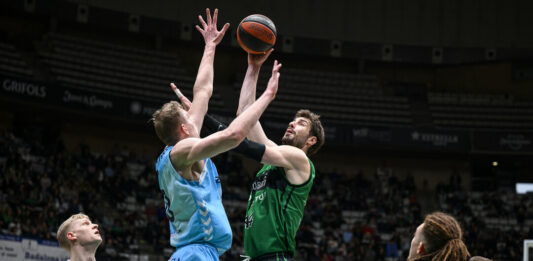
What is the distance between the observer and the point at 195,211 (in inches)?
153

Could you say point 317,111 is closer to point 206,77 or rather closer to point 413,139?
point 413,139

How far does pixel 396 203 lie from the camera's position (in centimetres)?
2156

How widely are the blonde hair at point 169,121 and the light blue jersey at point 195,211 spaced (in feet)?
0.36

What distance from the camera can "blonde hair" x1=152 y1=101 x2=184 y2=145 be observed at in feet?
13.2

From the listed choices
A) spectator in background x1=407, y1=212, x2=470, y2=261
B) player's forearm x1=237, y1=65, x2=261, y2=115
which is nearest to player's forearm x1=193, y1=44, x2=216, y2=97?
player's forearm x1=237, y1=65, x2=261, y2=115

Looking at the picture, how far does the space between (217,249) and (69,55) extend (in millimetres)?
18872

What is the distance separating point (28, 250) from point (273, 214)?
30.2ft

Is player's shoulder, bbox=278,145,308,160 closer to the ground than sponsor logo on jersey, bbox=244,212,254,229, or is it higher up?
higher up

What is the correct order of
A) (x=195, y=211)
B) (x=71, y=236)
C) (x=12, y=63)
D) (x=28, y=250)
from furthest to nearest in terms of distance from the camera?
1. (x=12, y=63)
2. (x=28, y=250)
3. (x=71, y=236)
4. (x=195, y=211)

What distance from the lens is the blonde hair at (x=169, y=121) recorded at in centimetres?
403

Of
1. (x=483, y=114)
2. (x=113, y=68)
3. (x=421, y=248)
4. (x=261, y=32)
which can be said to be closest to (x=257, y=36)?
(x=261, y=32)

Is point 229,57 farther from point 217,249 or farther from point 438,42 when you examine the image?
point 217,249

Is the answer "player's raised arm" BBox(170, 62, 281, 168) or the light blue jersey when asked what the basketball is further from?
the light blue jersey

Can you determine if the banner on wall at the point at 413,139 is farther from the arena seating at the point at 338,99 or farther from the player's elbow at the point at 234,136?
the player's elbow at the point at 234,136
